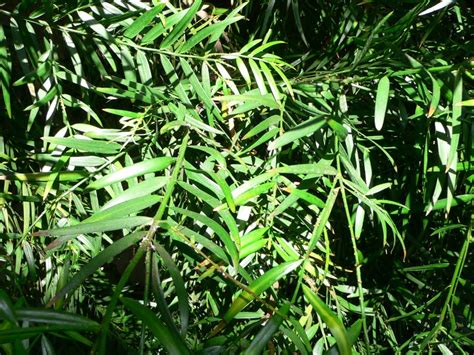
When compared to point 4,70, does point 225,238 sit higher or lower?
lower

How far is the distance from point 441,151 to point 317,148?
0.15m

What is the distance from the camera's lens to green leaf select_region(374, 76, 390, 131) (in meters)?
0.61

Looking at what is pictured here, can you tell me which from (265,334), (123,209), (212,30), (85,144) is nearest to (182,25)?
A: (212,30)

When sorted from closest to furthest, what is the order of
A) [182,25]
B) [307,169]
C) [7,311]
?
[7,311]
[307,169]
[182,25]

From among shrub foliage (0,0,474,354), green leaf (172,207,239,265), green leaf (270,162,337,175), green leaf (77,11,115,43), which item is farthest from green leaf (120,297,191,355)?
green leaf (77,11,115,43)

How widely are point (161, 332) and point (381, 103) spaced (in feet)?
1.24

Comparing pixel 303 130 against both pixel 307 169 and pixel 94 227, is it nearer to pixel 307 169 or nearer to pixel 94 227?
pixel 307 169

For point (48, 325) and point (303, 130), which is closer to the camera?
point (48, 325)

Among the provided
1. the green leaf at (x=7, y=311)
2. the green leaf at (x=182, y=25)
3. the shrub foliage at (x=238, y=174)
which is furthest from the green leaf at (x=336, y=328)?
the green leaf at (x=182, y=25)

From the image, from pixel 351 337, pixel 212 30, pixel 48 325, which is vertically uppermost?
pixel 212 30

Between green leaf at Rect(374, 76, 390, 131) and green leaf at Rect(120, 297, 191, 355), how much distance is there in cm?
34

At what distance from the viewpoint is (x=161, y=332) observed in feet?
1.21

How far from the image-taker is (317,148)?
0.74 meters

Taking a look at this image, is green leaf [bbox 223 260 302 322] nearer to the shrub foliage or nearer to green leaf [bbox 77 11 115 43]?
the shrub foliage
